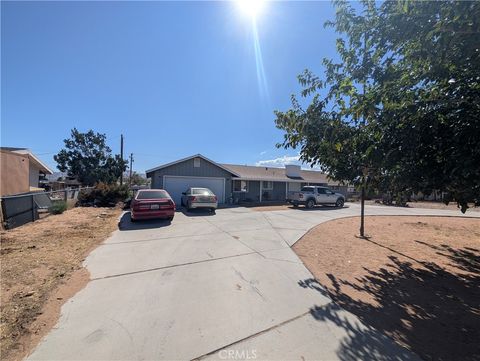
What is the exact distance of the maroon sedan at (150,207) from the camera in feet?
36.0

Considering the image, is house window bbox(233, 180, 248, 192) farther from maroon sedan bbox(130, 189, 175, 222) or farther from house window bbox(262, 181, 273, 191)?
maroon sedan bbox(130, 189, 175, 222)

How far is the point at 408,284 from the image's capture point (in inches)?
199

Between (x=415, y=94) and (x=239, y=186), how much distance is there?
20430 mm

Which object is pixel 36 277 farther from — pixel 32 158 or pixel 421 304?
pixel 32 158

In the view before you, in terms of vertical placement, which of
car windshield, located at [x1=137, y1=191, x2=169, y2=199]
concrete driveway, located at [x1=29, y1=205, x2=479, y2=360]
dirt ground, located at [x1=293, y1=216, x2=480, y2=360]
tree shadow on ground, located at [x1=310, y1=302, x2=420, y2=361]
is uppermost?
car windshield, located at [x1=137, y1=191, x2=169, y2=199]

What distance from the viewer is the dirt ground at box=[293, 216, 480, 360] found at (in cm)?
323

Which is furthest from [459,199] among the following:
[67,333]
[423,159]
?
[67,333]

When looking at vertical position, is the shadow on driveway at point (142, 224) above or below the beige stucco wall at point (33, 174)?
below

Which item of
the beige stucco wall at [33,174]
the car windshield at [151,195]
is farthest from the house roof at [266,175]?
the beige stucco wall at [33,174]

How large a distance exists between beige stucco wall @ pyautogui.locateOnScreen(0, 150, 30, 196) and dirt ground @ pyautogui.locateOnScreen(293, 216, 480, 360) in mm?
14800

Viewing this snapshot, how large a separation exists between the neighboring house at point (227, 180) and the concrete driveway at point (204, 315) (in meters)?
12.1

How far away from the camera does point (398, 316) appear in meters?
3.76

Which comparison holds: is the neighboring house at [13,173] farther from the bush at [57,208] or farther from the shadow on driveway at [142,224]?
the shadow on driveway at [142,224]

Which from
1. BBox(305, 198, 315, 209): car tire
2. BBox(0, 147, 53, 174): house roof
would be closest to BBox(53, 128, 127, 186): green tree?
BBox(0, 147, 53, 174): house roof
